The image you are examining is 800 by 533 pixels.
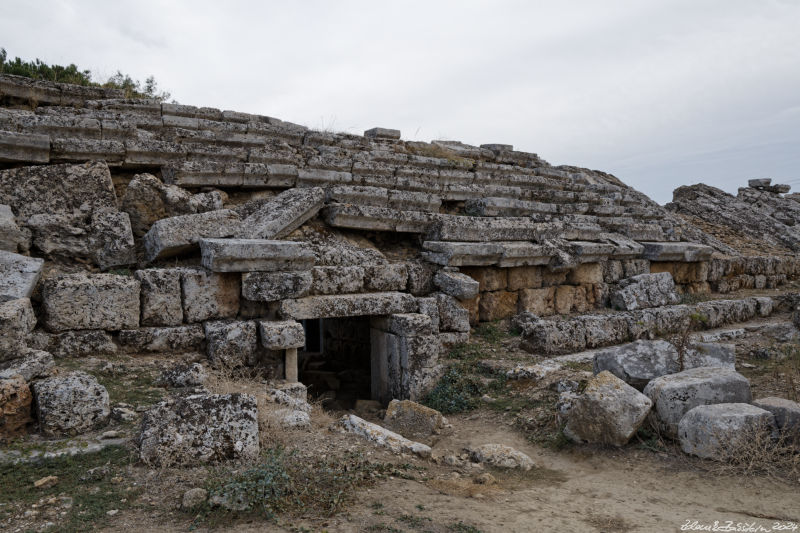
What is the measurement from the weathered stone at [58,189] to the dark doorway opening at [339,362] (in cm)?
390

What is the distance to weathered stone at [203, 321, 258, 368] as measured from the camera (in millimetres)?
5512

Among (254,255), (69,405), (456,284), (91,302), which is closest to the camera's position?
(69,405)

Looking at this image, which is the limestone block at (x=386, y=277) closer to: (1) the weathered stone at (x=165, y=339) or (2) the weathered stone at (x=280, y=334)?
A: (2) the weathered stone at (x=280, y=334)

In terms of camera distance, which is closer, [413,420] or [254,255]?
[413,420]

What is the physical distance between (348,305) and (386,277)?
73 cm

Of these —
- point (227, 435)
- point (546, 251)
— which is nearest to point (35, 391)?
point (227, 435)

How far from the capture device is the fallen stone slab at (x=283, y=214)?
619 centimetres

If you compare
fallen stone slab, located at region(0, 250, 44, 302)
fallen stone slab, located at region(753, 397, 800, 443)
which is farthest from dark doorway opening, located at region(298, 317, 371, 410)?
fallen stone slab, located at region(753, 397, 800, 443)

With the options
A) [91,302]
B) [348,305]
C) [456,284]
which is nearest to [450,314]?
[456,284]

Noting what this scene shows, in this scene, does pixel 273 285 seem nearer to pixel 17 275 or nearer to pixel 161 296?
pixel 161 296

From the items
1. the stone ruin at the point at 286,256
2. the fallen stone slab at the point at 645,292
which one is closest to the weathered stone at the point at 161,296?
the stone ruin at the point at 286,256

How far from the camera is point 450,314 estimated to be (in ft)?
23.4

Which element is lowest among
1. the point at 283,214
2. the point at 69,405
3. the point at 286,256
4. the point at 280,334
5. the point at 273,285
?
the point at 69,405

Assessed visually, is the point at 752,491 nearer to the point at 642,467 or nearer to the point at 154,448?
the point at 642,467
